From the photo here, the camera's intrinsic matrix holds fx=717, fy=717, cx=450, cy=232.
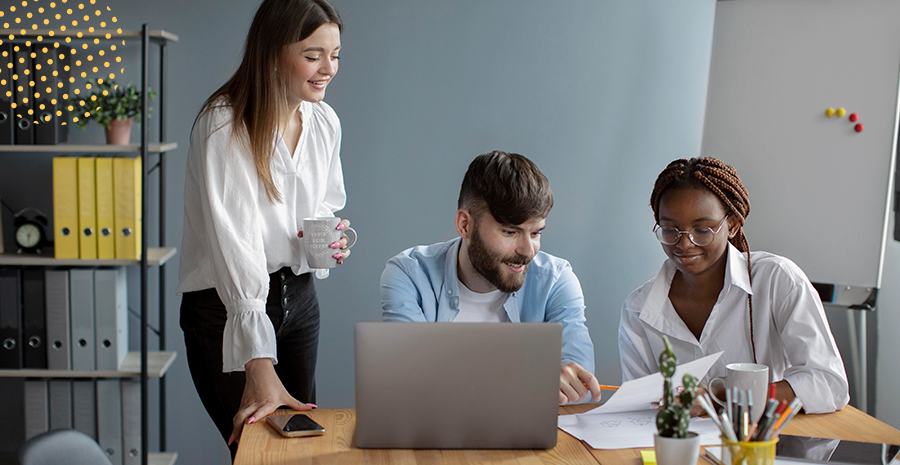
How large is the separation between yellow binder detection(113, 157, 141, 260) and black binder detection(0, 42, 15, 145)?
1.22 feet

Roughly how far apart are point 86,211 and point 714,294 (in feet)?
6.73

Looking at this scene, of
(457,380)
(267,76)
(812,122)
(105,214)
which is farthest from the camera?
(105,214)

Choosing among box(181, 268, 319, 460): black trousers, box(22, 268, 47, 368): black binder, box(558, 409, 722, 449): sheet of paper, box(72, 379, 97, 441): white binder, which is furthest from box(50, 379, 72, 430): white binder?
box(558, 409, 722, 449): sheet of paper

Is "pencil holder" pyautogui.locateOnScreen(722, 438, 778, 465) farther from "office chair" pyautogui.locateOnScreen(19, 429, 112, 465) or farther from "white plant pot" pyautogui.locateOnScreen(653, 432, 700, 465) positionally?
"office chair" pyautogui.locateOnScreen(19, 429, 112, 465)

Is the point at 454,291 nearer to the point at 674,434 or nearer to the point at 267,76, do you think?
the point at 267,76

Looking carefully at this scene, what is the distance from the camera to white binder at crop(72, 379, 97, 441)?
256 cm

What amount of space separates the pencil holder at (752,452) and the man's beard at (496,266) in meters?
0.80

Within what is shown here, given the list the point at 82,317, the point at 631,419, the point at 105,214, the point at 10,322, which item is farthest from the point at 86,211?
the point at 631,419

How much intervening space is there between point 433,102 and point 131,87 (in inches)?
43.0

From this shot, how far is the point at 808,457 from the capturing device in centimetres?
122

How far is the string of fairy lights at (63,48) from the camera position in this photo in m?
2.44

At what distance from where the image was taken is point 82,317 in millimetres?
2518

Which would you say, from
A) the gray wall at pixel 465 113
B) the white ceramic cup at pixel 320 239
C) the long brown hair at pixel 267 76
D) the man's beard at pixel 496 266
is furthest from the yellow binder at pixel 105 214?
the man's beard at pixel 496 266

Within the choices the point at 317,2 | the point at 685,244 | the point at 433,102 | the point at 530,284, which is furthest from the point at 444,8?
the point at 685,244
